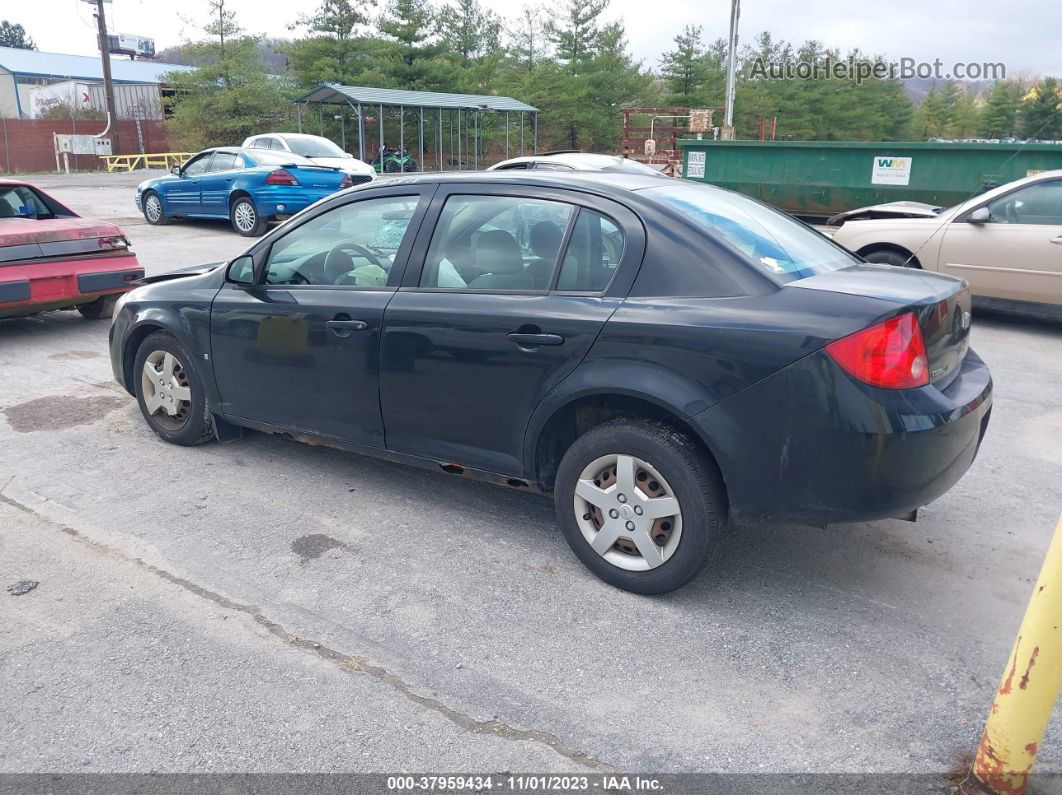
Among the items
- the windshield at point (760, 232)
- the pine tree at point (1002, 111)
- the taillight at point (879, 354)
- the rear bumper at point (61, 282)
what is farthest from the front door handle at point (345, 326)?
the pine tree at point (1002, 111)

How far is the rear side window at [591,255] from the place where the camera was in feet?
11.7

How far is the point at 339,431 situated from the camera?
437 cm

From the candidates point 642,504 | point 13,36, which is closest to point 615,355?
point 642,504

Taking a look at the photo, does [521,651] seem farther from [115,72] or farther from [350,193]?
[115,72]

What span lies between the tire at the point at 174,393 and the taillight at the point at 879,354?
11.5 ft

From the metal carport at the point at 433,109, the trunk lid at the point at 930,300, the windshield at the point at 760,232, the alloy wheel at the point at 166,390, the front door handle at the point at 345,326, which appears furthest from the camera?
the metal carport at the point at 433,109

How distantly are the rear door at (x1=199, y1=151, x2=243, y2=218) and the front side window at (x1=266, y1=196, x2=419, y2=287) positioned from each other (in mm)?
11335

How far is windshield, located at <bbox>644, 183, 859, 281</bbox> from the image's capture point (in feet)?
11.6

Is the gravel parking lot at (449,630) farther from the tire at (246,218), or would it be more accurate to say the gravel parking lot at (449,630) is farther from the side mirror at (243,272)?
the tire at (246,218)

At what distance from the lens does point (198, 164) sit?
628 inches

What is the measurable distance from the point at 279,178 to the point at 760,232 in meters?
12.3

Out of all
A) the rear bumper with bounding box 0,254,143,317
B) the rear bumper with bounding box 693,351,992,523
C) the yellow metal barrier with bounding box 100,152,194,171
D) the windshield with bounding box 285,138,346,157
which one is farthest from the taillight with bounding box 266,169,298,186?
the yellow metal barrier with bounding box 100,152,194,171

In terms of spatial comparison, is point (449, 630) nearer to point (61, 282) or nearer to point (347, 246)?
point (347, 246)

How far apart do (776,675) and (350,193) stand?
3.02 meters
